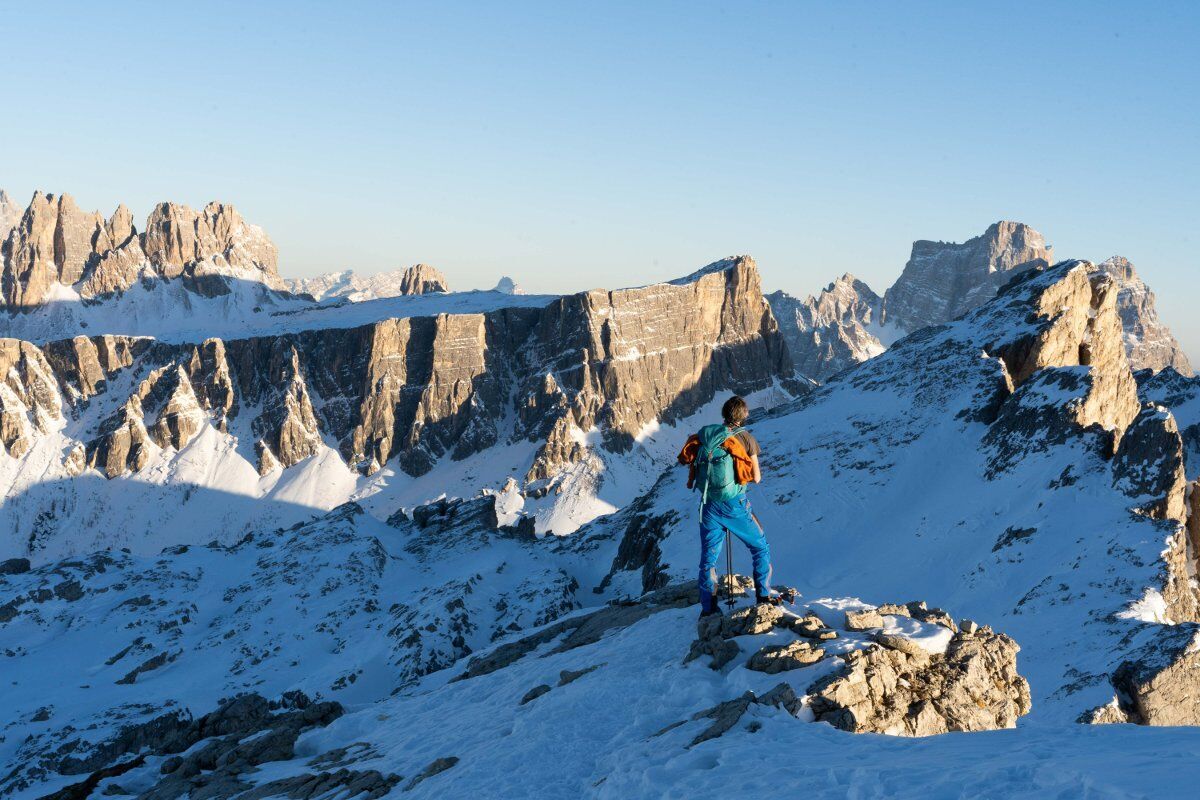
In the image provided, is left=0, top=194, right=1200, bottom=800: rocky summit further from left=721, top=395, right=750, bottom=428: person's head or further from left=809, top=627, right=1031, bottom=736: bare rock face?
left=721, top=395, right=750, bottom=428: person's head

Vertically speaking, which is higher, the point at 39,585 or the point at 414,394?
the point at 414,394

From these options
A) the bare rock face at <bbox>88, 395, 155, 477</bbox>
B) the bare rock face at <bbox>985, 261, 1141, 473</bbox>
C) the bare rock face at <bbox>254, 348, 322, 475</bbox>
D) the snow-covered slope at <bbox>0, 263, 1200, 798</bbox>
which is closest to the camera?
the snow-covered slope at <bbox>0, 263, 1200, 798</bbox>

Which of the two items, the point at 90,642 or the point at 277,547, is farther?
the point at 277,547

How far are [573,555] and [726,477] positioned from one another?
68349 millimetres

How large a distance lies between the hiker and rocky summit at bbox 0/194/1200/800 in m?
1.66

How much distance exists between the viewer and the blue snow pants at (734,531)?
18.1 metres

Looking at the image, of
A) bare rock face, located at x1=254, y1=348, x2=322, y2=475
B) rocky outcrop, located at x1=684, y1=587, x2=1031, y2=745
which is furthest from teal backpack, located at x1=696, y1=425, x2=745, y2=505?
bare rock face, located at x1=254, y1=348, x2=322, y2=475

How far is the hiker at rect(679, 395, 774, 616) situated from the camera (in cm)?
1800

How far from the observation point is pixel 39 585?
74.2m

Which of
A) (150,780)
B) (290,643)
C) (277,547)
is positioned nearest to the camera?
(150,780)

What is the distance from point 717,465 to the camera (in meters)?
18.0

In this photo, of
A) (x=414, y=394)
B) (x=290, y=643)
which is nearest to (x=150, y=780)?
(x=290, y=643)

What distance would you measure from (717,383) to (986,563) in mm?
140390

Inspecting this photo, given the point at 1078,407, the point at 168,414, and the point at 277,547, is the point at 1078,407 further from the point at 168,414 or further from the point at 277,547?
the point at 168,414
